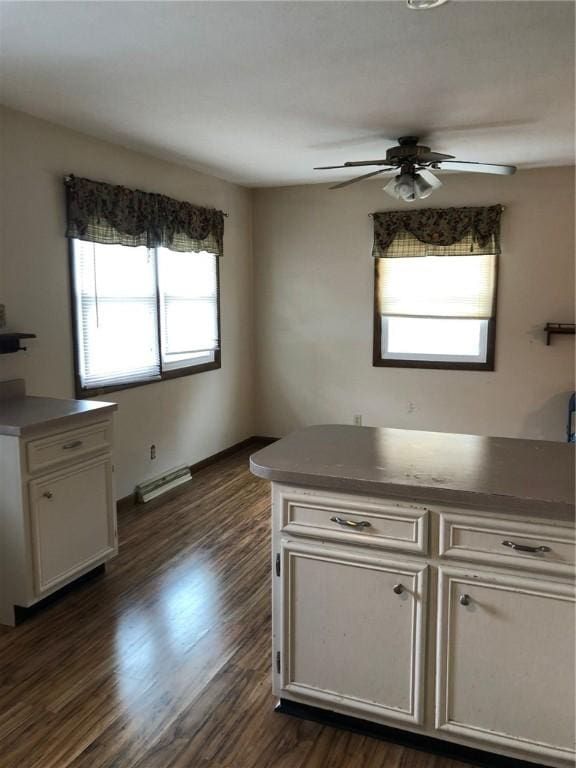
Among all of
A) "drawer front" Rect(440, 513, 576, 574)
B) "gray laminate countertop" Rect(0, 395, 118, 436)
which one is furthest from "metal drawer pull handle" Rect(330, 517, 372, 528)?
"gray laminate countertop" Rect(0, 395, 118, 436)

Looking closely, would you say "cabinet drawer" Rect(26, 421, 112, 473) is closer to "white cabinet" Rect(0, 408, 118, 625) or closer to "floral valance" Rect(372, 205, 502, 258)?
"white cabinet" Rect(0, 408, 118, 625)

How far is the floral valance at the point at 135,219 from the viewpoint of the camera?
353 centimetres

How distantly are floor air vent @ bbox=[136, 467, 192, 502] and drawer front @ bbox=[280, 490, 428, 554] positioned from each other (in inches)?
99.3

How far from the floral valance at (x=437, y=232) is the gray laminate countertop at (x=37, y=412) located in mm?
3104

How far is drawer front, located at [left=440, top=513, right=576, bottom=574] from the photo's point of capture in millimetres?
1601

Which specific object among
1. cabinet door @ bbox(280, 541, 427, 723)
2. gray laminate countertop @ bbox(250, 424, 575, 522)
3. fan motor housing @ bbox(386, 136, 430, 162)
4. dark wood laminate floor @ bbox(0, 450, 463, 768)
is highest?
fan motor housing @ bbox(386, 136, 430, 162)

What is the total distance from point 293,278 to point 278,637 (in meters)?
4.10

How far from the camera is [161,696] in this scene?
7.07 feet

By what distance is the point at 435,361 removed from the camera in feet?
17.2

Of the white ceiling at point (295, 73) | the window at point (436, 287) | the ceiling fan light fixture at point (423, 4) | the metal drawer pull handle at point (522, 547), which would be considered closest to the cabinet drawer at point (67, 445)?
the white ceiling at point (295, 73)

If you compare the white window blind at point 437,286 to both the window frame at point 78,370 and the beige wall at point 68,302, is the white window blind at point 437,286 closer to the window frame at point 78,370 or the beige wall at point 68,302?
the beige wall at point 68,302

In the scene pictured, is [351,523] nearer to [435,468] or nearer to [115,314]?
[435,468]

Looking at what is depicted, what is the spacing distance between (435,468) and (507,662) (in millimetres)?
583

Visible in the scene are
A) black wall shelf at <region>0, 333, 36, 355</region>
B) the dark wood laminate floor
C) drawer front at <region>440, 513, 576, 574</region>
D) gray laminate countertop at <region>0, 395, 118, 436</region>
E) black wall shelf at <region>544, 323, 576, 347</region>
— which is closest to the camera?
drawer front at <region>440, 513, 576, 574</region>
